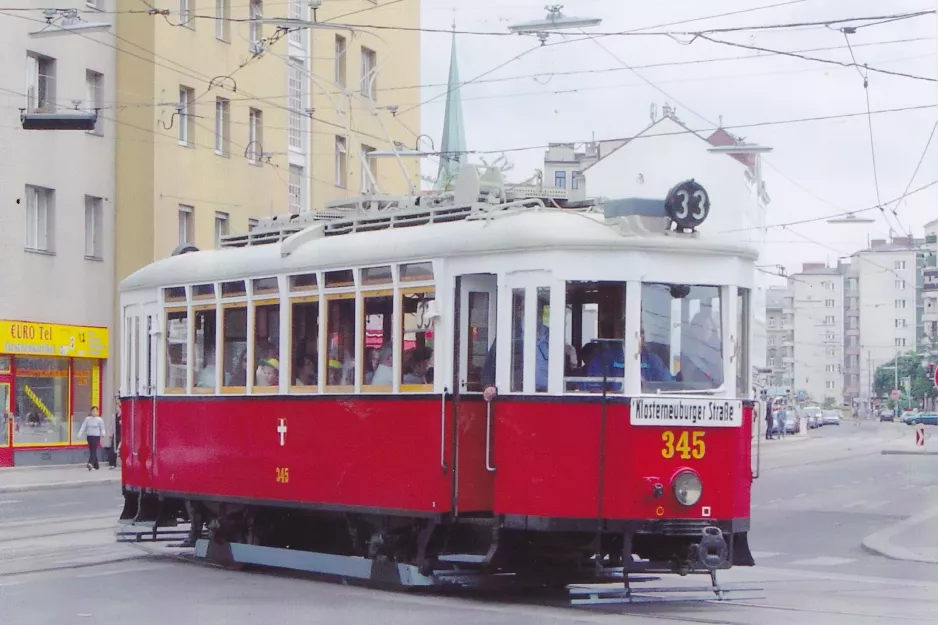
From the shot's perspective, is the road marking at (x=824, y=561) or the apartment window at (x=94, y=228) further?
the apartment window at (x=94, y=228)

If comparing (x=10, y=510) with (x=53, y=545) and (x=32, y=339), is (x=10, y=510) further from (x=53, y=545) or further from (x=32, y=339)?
(x=32, y=339)

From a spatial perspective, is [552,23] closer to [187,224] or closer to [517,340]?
[517,340]

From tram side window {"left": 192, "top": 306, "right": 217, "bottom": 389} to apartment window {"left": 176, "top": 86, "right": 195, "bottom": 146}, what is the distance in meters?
26.3

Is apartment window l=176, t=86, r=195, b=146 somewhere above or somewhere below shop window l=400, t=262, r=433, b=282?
above

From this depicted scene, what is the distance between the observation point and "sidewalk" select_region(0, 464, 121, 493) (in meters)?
31.3

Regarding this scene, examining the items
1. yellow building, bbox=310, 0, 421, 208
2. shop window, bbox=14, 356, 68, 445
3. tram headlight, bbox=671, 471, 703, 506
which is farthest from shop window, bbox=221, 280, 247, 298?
yellow building, bbox=310, 0, 421, 208

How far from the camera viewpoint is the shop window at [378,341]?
13.4 metres

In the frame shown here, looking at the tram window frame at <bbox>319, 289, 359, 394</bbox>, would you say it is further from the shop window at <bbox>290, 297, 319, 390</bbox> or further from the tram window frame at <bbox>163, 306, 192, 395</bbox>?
the tram window frame at <bbox>163, 306, 192, 395</bbox>

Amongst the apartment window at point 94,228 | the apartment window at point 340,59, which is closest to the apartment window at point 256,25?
the apartment window at point 340,59

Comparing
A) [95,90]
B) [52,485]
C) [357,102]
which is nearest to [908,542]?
[52,485]

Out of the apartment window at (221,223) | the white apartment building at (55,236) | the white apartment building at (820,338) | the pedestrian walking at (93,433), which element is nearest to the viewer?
the pedestrian walking at (93,433)

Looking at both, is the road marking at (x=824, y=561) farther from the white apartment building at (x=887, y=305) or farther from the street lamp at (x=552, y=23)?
the white apartment building at (x=887, y=305)

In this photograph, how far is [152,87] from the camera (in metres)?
40.3

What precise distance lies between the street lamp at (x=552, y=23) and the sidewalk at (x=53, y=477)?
13858 mm
